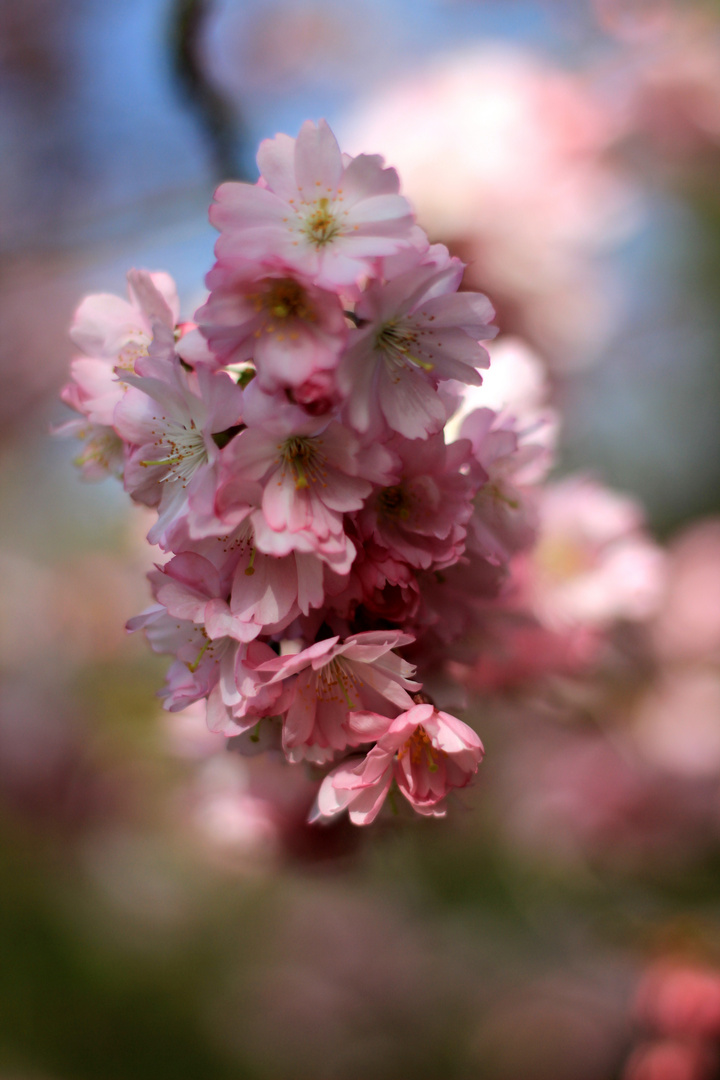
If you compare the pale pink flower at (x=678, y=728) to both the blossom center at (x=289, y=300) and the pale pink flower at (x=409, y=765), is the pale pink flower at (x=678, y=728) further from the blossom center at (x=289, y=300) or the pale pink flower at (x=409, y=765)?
the blossom center at (x=289, y=300)

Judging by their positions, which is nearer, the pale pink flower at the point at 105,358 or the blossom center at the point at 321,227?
the blossom center at the point at 321,227

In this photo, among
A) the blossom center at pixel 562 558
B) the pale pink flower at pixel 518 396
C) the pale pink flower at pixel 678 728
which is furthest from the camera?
the pale pink flower at pixel 678 728

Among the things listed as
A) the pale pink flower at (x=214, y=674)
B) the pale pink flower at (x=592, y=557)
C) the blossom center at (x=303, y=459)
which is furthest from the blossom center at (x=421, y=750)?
the pale pink flower at (x=592, y=557)

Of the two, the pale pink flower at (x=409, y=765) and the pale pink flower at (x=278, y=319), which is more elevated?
the pale pink flower at (x=278, y=319)

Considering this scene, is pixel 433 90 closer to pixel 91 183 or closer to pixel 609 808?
pixel 91 183

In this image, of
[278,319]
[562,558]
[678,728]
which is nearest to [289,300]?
[278,319]

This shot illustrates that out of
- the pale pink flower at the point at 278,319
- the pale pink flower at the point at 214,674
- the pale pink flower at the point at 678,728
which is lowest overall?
the pale pink flower at the point at 214,674

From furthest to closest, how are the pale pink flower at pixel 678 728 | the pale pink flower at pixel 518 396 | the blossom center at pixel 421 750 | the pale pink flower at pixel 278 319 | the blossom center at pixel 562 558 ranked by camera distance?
the pale pink flower at pixel 678 728 → the blossom center at pixel 562 558 → the pale pink flower at pixel 518 396 → the blossom center at pixel 421 750 → the pale pink flower at pixel 278 319

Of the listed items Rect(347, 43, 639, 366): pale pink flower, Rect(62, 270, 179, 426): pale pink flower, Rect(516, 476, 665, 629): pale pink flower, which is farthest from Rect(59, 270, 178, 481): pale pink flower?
Rect(347, 43, 639, 366): pale pink flower
